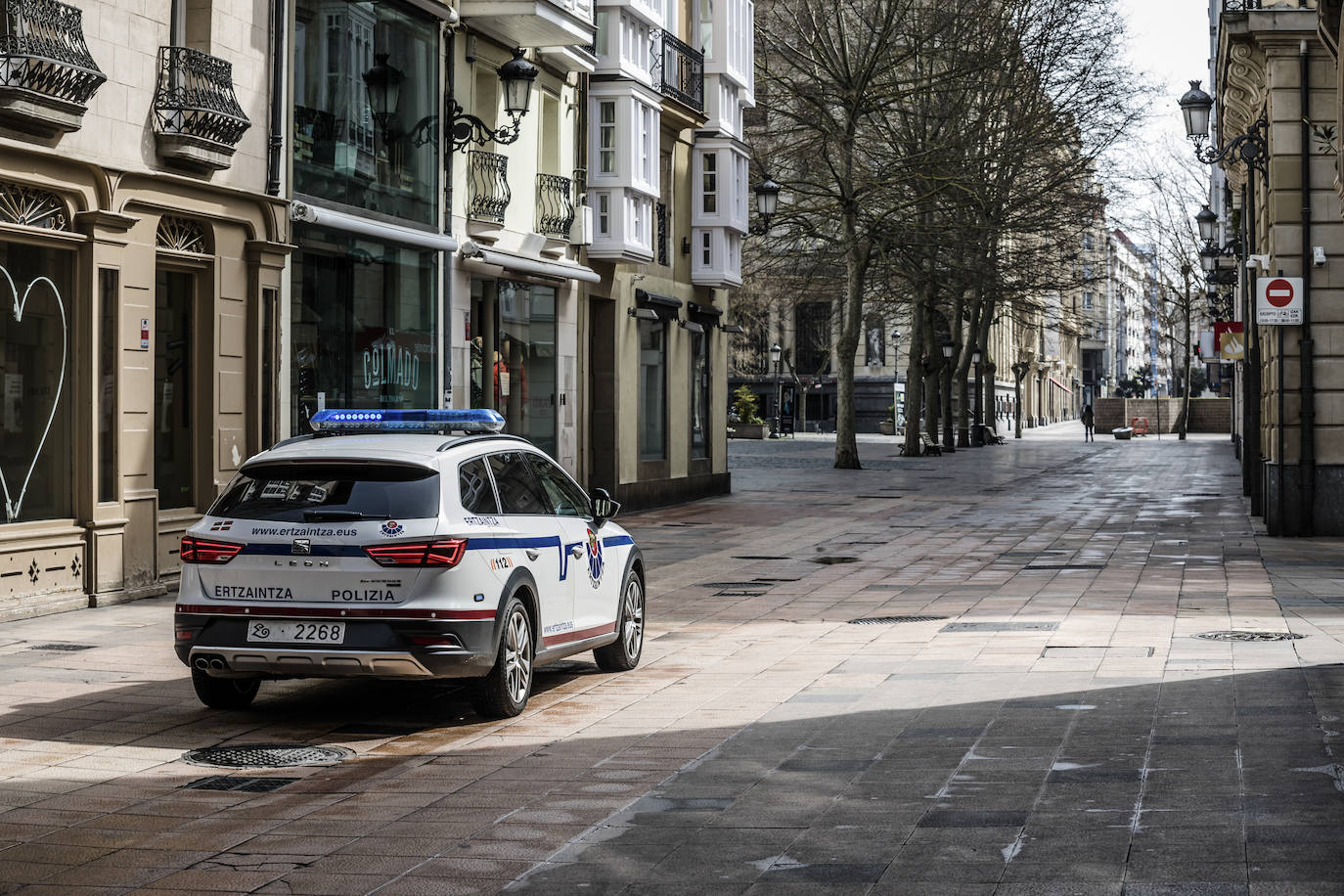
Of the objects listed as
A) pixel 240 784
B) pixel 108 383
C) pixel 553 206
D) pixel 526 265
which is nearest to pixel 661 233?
pixel 553 206

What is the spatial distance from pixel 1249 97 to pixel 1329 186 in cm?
346

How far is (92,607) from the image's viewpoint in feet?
47.3

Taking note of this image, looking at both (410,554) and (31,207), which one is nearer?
(410,554)

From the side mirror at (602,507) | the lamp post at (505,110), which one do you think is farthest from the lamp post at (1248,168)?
the side mirror at (602,507)

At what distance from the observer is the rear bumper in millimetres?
8609

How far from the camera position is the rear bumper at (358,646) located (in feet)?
28.2

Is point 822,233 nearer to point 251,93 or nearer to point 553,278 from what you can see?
point 553,278

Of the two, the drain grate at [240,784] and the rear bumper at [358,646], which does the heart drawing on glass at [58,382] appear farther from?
the drain grate at [240,784]

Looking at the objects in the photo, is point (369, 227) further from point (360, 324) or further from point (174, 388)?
point (174, 388)

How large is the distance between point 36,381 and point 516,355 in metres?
11.0

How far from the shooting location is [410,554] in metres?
8.63

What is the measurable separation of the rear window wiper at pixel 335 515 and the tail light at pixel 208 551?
386 millimetres

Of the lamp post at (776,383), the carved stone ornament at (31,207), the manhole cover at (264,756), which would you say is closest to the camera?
the manhole cover at (264,756)

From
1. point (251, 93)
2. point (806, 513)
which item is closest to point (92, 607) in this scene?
point (251, 93)
